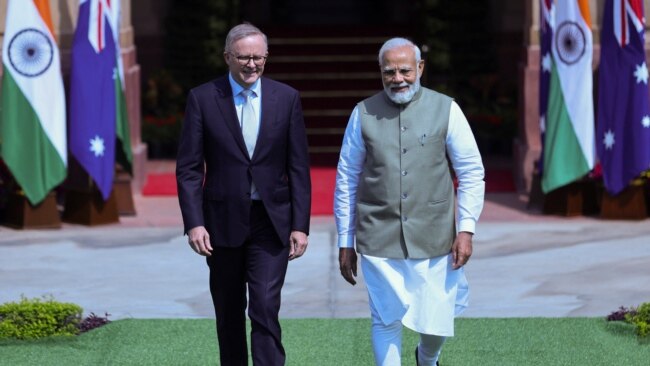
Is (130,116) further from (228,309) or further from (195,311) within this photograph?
(228,309)

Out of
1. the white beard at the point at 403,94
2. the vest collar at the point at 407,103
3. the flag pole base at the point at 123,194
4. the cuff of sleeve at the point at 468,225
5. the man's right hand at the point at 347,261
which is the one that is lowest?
the flag pole base at the point at 123,194

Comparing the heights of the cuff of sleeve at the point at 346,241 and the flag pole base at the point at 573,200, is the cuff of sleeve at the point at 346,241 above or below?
above

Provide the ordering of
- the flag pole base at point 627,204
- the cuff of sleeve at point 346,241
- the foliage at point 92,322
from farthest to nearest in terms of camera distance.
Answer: the flag pole base at point 627,204 < the foliage at point 92,322 < the cuff of sleeve at point 346,241

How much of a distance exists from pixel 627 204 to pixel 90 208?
4.80 meters

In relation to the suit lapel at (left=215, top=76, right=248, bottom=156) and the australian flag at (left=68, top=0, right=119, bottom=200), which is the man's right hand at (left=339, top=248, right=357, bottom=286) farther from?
the australian flag at (left=68, top=0, right=119, bottom=200)

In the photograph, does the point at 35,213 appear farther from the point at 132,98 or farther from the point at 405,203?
the point at 405,203

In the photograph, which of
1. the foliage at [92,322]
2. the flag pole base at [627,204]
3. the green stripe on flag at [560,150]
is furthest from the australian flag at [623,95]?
the foliage at [92,322]

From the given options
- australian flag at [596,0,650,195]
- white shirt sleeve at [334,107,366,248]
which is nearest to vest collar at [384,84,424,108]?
white shirt sleeve at [334,107,366,248]

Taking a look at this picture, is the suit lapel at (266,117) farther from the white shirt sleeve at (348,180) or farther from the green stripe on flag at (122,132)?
the green stripe on flag at (122,132)

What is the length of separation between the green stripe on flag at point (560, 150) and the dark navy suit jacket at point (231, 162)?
671cm

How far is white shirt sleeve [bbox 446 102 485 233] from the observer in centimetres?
727

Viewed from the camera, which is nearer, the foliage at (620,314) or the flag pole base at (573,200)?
the foliage at (620,314)

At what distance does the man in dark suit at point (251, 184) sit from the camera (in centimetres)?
745

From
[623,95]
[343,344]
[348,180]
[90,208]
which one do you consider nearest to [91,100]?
[90,208]
